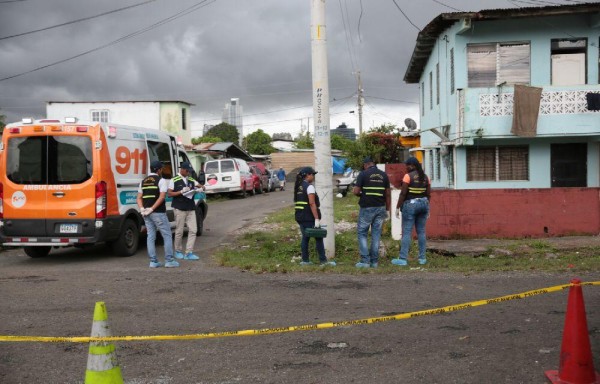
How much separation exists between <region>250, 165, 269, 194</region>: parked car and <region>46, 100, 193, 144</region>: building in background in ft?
32.9

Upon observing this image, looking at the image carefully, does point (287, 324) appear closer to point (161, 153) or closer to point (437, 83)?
point (161, 153)

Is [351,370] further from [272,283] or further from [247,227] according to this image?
[247,227]

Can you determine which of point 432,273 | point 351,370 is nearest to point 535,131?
point 432,273

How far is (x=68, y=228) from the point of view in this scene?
10938mm

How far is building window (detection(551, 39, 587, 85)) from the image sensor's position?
1834 centimetres

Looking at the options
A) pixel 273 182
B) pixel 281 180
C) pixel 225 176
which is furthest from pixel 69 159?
pixel 281 180

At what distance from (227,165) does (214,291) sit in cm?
2054

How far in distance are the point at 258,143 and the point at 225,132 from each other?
6.49 meters

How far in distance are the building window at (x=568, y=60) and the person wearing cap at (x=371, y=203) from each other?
34.9 feet

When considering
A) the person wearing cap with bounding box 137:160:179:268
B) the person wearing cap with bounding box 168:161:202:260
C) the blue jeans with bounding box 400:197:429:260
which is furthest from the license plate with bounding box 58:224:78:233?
the blue jeans with bounding box 400:197:429:260

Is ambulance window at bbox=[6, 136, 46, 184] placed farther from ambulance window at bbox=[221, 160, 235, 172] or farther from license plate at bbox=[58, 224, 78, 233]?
ambulance window at bbox=[221, 160, 235, 172]

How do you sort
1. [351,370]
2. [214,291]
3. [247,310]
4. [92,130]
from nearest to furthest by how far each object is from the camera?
[351,370]
[247,310]
[214,291]
[92,130]

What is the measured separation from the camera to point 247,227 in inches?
686

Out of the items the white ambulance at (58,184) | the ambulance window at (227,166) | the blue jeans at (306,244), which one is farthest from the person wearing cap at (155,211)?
the ambulance window at (227,166)
